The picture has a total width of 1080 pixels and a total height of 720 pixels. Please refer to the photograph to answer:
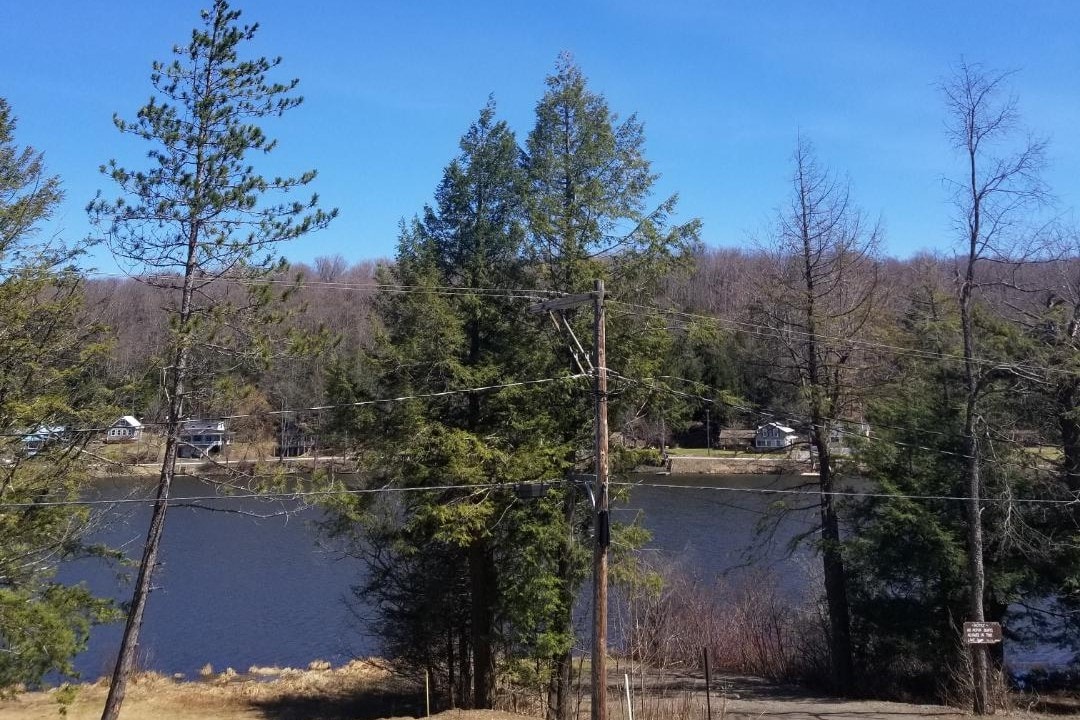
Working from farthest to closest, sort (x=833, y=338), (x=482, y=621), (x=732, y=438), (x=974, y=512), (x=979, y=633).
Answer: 1. (x=732, y=438)
2. (x=833, y=338)
3. (x=482, y=621)
4. (x=974, y=512)
5. (x=979, y=633)

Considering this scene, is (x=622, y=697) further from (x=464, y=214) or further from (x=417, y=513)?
(x=464, y=214)

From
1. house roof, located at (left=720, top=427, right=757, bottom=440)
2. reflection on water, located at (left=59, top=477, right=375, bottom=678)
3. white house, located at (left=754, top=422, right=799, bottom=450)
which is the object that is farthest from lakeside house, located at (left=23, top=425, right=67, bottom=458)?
house roof, located at (left=720, top=427, right=757, bottom=440)

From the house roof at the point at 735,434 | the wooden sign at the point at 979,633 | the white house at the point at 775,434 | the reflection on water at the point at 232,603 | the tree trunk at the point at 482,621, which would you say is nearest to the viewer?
the wooden sign at the point at 979,633

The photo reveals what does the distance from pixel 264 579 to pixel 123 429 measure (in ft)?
68.5

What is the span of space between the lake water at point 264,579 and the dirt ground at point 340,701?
6.51ft

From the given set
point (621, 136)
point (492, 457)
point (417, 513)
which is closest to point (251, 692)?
point (417, 513)

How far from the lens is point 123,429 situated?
48.4 ft

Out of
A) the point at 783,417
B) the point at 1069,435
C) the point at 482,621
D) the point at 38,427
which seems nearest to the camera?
the point at 38,427

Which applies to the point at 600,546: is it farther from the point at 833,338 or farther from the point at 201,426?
the point at 833,338

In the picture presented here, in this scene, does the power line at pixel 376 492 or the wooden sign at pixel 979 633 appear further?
the wooden sign at pixel 979 633

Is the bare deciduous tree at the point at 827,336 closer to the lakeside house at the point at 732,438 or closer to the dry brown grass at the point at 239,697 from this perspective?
the dry brown grass at the point at 239,697

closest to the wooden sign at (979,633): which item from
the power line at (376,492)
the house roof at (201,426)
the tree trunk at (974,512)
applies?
the tree trunk at (974,512)

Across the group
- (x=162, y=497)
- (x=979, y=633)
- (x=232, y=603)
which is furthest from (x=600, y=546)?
(x=232, y=603)

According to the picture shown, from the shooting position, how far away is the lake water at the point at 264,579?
2822 centimetres
